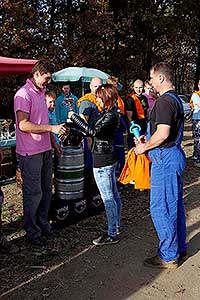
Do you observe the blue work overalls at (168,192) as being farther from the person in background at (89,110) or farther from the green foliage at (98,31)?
the green foliage at (98,31)

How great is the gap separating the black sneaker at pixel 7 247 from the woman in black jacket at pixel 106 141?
832 millimetres

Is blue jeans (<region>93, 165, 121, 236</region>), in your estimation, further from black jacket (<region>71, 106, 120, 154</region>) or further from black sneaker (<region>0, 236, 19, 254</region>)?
black sneaker (<region>0, 236, 19, 254</region>)

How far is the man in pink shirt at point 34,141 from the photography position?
13.8 ft

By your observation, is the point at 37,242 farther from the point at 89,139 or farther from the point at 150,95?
the point at 150,95

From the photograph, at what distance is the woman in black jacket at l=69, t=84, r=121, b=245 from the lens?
4.25 meters

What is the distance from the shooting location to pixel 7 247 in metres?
4.36

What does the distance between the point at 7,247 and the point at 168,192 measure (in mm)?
1747

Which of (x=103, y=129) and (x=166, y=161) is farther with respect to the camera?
(x=103, y=129)

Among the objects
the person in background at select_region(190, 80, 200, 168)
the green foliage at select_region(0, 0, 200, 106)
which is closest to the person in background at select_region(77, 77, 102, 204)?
the person in background at select_region(190, 80, 200, 168)

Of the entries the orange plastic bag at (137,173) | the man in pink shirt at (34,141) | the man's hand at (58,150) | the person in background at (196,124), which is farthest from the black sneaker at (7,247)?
the person in background at (196,124)

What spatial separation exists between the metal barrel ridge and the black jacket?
0.71 m

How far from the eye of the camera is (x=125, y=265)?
405 centimetres

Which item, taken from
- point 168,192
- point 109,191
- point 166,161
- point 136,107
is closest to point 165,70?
point 166,161

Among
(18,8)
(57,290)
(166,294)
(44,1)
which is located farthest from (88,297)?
(44,1)
